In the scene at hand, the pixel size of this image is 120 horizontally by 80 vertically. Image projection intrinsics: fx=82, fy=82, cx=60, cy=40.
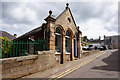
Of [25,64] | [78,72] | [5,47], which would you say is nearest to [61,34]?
[78,72]

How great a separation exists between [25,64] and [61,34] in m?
5.34

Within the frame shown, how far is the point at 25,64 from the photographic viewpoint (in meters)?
5.39

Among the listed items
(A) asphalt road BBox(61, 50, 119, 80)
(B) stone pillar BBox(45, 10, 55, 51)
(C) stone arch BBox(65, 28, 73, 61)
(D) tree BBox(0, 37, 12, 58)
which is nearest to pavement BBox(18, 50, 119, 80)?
(A) asphalt road BBox(61, 50, 119, 80)

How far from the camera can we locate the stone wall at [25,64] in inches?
175

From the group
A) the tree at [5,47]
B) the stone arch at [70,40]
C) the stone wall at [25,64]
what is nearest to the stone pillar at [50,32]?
the stone wall at [25,64]

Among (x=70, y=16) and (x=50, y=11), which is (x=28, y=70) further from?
(x=70, y=16)

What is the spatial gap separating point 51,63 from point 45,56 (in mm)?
1076

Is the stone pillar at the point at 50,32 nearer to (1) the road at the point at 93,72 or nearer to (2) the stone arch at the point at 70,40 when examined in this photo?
(1) the road at the point at 93,72

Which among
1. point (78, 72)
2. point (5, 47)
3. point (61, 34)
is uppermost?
point (61, 34)

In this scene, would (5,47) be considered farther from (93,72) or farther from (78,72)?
(93,72)

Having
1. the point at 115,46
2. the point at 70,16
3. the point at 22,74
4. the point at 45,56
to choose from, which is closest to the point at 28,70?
the point at 22,74

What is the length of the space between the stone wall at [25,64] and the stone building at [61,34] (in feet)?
3.63

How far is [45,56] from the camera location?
6.80 meters

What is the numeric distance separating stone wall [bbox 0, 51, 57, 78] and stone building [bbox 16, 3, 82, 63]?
1105 mm
